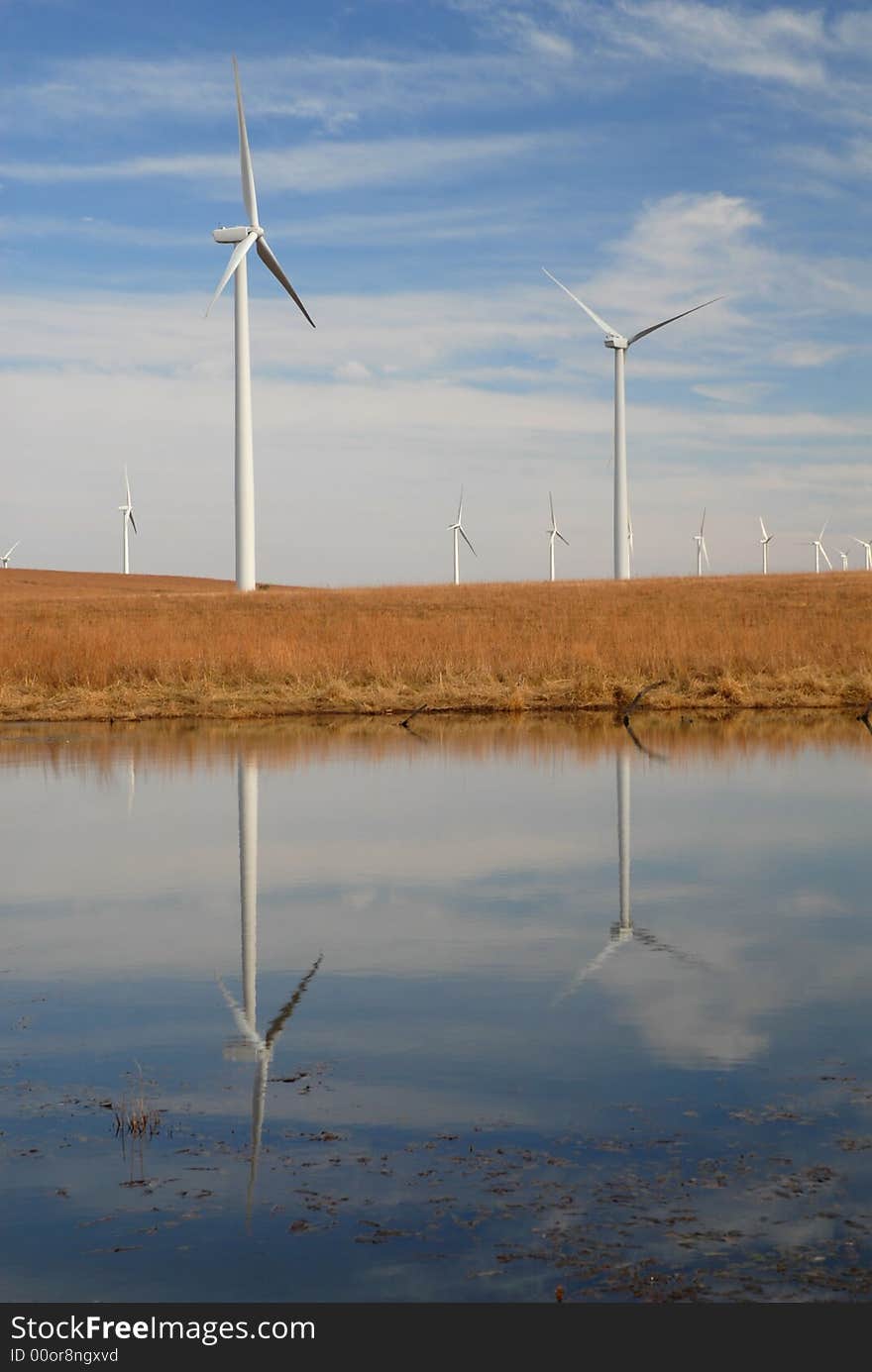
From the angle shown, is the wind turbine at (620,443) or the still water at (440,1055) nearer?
the still water at (440,1055)

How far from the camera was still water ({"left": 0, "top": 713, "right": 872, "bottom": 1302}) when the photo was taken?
477 centimetres

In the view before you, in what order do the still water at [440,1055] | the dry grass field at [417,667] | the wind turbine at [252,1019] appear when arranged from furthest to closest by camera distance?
the dry grass field at [417,667] < the wind turbine at [252,1019] < the still water at [440,1055]

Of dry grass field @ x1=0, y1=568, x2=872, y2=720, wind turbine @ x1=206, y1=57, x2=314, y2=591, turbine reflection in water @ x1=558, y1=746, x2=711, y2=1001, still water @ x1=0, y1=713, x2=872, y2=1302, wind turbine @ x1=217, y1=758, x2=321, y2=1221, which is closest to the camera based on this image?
still water @ x1=0, y1=713, x2=872, y2=1302

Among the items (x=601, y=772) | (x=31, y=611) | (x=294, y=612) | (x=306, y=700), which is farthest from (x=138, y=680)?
(x=31, y=611)

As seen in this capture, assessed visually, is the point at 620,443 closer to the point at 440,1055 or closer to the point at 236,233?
the point at 236,233

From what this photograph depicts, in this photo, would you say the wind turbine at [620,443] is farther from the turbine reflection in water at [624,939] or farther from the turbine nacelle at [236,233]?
the turbine reflection in water at [624,939]

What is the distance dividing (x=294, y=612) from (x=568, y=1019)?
147 feet

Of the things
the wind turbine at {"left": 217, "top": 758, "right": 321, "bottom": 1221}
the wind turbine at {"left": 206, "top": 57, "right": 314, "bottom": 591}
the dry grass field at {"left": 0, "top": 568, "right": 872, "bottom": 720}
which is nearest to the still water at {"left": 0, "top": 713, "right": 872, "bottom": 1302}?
the wind turbine at {"left": 217, "top": 758, "right": 321, "bottom": 1221}

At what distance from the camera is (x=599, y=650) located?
32.9 metres

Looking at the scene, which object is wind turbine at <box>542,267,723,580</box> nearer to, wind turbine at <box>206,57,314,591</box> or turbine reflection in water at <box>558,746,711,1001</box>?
wind turbine at <box>206,57,314,591</box>

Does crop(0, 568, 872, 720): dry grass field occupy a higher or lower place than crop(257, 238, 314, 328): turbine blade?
lower

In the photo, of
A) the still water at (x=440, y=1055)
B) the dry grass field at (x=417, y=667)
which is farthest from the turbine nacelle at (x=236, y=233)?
the still water at (x=440, y=1055)

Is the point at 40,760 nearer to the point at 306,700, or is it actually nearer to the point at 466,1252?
the point at 306,700

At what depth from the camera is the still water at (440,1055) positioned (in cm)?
477
